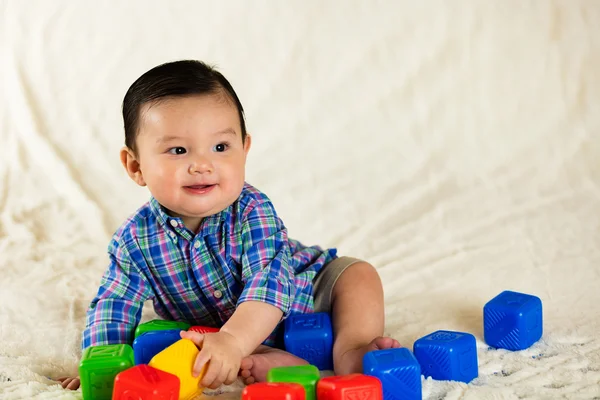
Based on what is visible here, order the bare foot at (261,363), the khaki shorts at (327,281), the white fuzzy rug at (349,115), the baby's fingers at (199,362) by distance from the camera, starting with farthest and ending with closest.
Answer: the white fuzzy rug at (349,115) → the khaki shorts at (327,281) → the bare foot at (261,363) → the baby's fingers at (199,362)

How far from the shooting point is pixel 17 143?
2320mm

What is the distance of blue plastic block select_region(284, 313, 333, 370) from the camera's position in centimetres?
137

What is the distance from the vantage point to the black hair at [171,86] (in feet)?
4.42

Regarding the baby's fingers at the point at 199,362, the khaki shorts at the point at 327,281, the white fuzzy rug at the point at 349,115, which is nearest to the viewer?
the baby's fingers at the point at 199,362

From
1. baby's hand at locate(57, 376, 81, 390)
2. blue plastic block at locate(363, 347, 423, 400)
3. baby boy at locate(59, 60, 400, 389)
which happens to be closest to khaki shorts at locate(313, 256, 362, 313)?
baby boy at locate(59, 60, 400, 389)

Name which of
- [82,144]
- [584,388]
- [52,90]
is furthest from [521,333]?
[52,90]

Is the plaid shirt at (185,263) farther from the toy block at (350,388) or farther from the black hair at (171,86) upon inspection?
the toy block at (350,388)

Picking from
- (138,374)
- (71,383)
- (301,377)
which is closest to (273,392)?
(301,377)

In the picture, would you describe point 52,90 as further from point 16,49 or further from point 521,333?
point 521,333

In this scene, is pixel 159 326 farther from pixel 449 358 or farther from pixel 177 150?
pixel 449 358

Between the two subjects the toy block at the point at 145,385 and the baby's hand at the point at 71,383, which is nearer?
the toy block at the point at 145,385

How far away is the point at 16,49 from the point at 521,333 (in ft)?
5.49

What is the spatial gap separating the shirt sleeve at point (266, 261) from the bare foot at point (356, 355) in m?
0.12

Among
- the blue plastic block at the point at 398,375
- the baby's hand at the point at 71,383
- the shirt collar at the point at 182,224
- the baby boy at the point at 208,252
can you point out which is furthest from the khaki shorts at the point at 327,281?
the baby's hand at the point at 71,383
